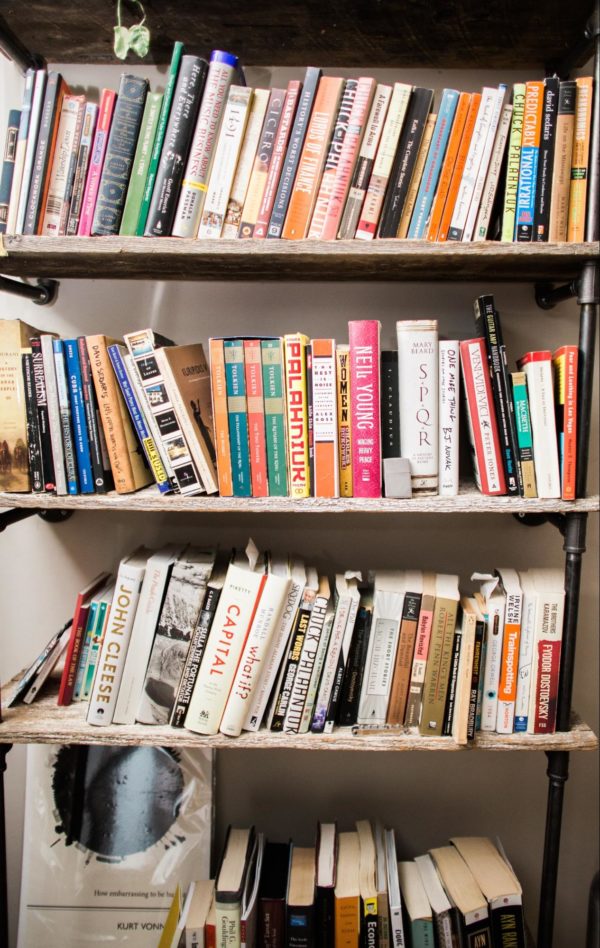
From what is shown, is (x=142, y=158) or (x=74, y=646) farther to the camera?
(x=74, y=646)

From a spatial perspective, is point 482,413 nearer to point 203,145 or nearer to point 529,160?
point 529,160

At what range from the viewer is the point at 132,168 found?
103cm

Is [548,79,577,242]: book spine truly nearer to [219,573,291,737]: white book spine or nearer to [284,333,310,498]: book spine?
[284,333,310,498]: book spine

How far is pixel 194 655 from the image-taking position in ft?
3.59

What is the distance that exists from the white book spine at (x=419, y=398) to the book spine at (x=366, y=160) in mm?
200

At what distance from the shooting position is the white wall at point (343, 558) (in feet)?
4.31

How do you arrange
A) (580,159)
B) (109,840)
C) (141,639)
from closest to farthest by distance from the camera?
(580,159) < (141,639) < (109,840)

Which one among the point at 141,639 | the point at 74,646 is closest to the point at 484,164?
the point at 141,639

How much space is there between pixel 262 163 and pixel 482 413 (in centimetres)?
57

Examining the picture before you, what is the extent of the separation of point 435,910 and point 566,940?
0.55 metres

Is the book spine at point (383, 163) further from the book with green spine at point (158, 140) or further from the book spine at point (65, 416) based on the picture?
the book spine at point (65, 416)

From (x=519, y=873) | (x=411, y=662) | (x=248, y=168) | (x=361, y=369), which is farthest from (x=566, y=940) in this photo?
(x=248, y=168)

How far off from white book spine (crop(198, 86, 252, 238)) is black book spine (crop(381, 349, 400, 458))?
1.21 feet

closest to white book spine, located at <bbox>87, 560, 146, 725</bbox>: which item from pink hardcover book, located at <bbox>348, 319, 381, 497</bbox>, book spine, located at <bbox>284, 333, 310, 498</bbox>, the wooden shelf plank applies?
book spine, located at <bbox>284, 333, 310, 498</bbox>
